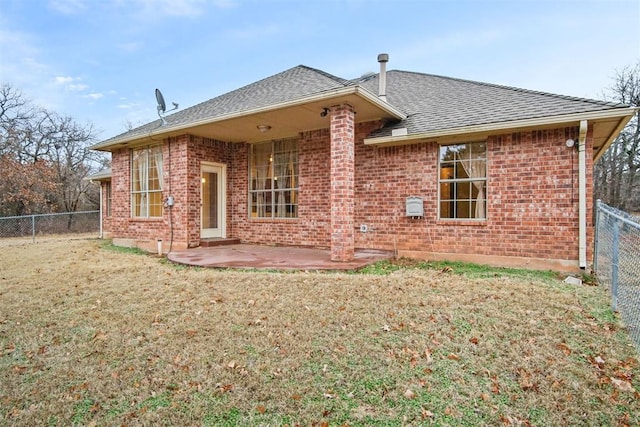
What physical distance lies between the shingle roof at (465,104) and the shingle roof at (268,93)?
1715mm

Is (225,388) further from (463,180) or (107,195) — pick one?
(107,195)

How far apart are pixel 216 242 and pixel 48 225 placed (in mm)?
14150

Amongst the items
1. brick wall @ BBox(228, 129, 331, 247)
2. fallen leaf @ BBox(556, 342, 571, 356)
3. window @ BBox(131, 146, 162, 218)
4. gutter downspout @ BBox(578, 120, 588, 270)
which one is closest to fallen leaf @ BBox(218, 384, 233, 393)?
fallen leaf @ BBox(556, 342, 571, 356)

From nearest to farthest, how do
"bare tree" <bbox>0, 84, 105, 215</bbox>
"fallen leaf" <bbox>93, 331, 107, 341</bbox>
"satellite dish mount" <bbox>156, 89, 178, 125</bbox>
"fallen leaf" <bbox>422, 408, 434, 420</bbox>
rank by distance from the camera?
"fallen leaf" <bbox>422, 408, 434, 420</bbox> < "fallen leaf" <bbox>93, 331, 107, 341</bbox> < "satellite dish mount" <bbox>156, 89, 178, 125</bbox> < "bare tree" <bbox>0, 84, 105, 215</bbox>

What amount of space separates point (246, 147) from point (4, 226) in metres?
13.6

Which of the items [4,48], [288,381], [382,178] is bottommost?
[288,381]

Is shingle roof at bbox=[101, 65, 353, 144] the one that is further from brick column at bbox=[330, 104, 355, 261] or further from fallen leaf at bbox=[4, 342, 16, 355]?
fallen leaf at bbox=[4, 342, 16, 355]

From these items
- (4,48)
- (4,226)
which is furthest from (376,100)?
(4,48)

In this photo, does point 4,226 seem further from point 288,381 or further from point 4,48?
point 288,381

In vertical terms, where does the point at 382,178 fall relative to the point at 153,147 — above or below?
below

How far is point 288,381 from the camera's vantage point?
2.85 metres

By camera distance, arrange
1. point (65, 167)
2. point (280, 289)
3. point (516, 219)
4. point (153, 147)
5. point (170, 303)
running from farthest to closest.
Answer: point (65, 167) → point (153, 147) → point (516, 219) → point (280, 289) → point (170, 303)

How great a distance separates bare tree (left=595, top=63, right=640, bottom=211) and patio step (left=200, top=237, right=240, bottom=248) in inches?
834

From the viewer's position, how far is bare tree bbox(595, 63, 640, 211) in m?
19.8
